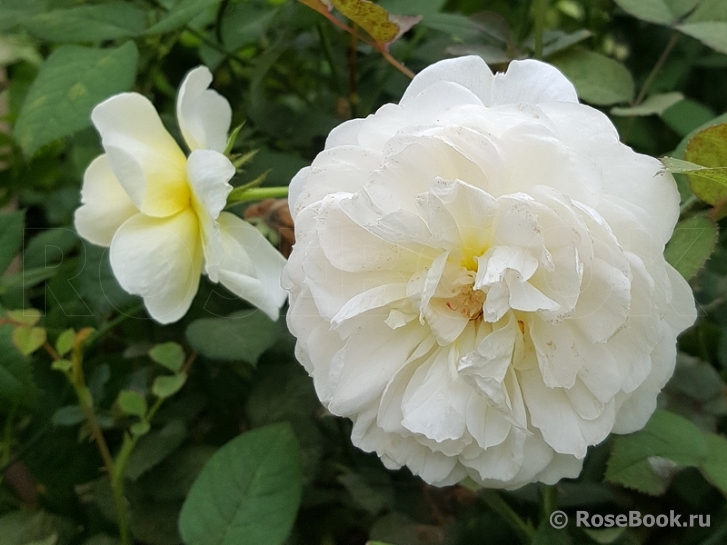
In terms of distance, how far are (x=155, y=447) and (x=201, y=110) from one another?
242 millimetres

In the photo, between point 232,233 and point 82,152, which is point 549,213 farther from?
point 82,152

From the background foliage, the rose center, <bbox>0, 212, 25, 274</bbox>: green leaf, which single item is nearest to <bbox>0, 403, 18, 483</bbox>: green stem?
the background foliage

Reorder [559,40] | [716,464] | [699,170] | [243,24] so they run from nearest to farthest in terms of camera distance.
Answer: [699,170] → [716,464] → [559,40] → [243,24]

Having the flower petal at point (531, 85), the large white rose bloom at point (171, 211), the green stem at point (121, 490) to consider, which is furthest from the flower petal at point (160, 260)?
the flower petal at point (531, 85)

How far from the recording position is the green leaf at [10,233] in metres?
0.47

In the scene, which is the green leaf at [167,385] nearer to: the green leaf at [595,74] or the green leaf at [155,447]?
the green leaf at [155,447]

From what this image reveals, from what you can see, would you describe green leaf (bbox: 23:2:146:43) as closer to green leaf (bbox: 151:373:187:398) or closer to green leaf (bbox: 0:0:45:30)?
green leaf (bbox: 0:0:45:30)

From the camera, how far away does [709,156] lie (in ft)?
1.12

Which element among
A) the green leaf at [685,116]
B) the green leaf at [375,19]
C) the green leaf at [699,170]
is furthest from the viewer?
the green leaf at [685,116]

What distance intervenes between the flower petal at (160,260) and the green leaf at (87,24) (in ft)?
0.55

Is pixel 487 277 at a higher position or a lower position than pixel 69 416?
higher

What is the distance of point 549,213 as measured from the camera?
0.95 ft

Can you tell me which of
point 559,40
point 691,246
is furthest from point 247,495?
point 559,40

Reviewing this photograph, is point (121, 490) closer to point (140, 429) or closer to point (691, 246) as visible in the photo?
point (140, 429)
